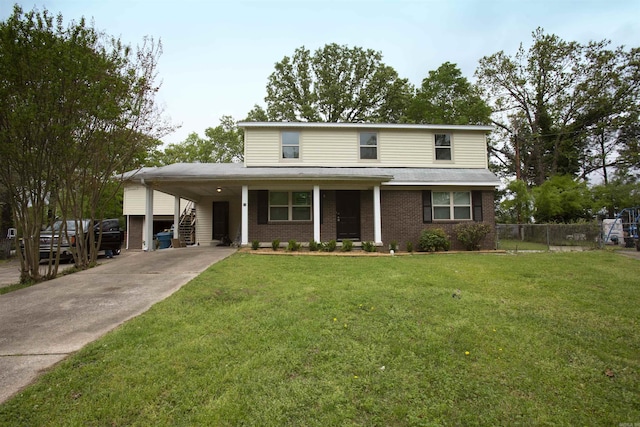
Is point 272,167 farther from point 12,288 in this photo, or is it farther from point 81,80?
point 12,288

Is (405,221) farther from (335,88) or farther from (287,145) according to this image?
(335,88)

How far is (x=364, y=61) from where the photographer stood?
27.3 metres

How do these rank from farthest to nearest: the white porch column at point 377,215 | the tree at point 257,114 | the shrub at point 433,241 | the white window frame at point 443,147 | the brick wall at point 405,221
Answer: the tree at point 257,114
the white window frame at point 443,147
the brick wall at point 405,221
the shrub at point 433,241
the white porch column at point 377,215

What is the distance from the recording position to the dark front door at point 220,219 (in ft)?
50.1

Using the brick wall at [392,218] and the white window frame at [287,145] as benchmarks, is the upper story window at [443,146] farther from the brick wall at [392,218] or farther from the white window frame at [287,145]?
the white window frame at [287,145]

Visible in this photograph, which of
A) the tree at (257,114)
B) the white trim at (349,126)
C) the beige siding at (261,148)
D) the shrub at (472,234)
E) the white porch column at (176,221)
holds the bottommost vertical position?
the shrub at (472,234)

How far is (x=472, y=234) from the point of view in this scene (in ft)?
38.3

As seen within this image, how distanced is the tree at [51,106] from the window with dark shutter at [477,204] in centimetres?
1248

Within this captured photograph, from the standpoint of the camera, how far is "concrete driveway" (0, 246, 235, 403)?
3128mm

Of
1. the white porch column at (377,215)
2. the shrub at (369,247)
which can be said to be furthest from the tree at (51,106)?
the shrub at (369,247)

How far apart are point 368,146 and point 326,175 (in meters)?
3.63

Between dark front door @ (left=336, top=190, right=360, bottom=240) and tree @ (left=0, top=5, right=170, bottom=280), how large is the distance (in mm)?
7718

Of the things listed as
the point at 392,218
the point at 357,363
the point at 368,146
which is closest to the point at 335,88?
the point at 368,146

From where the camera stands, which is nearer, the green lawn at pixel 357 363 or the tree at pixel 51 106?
the green lawn at pixel 357 363
